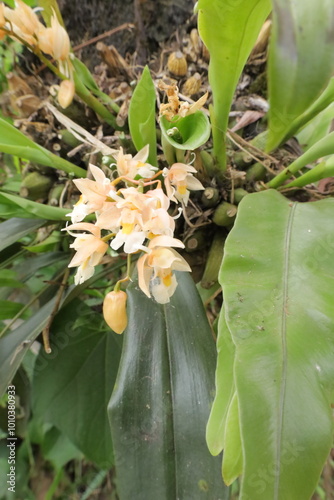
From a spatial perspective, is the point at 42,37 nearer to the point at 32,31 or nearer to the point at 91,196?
the point at 32,31

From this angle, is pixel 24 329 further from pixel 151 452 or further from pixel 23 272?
pixel 151 452

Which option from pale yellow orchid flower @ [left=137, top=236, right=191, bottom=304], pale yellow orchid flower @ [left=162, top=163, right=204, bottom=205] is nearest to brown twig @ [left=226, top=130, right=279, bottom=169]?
pale yellow orchid flower @ [left=162, top=163, right=204, bottom=205]

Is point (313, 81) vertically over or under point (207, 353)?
over

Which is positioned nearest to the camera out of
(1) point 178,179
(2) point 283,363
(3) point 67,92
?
(2) point 283,363

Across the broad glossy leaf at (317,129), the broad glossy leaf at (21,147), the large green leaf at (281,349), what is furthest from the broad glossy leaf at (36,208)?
the broad glossy leaf at (317,129)

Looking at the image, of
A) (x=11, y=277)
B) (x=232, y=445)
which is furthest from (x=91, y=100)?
(x=232, y=445)

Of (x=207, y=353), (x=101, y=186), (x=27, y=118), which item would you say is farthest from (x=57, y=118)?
(x=207, y=353)

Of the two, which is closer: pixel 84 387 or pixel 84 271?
pixel 84 271
